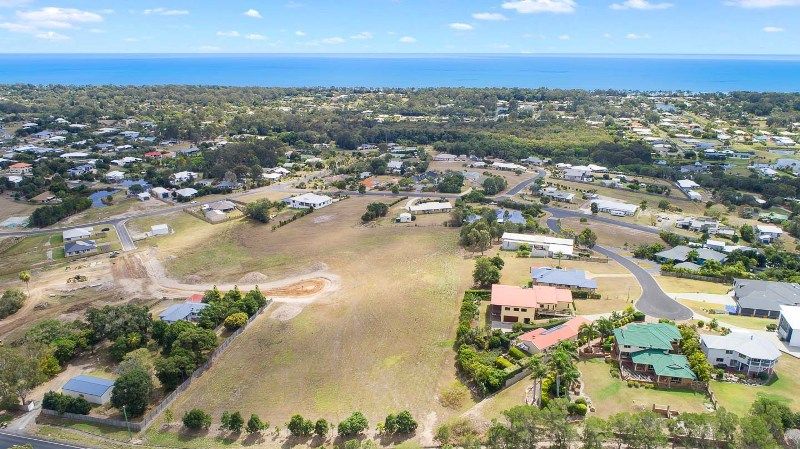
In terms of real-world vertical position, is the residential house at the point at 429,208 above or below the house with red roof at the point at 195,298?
above

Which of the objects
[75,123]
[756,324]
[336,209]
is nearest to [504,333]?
[756,324]

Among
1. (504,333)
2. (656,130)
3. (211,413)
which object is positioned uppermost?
(656,130)

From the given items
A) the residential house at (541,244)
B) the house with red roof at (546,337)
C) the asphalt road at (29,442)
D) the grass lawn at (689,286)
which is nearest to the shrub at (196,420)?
the asphalt road at (29,442)

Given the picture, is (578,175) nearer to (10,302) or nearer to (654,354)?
(654,354)

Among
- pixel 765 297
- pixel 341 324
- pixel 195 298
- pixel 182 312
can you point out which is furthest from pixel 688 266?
pixel 182 312

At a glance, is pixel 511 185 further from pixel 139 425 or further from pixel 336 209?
pixel 139 425

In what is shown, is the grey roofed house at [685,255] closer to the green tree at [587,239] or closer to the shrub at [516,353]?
the green tree at [587,239]
